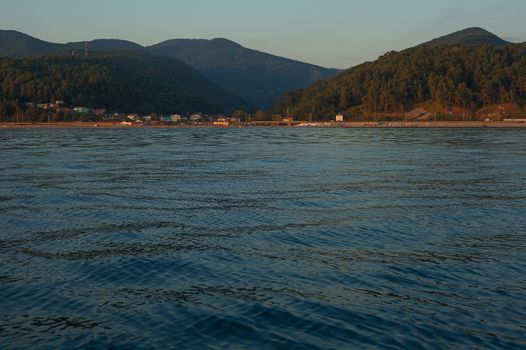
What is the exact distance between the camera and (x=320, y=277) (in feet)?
44.8

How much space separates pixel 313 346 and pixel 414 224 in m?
11.5

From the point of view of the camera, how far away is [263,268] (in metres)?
14.5

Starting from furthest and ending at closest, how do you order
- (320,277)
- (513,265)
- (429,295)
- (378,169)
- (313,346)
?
1. (378,169)
2. (513,265)
3. (320,277)
4. (429,295)
5. (313,346)

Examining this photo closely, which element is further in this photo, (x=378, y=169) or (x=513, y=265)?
(x=378, y=169)

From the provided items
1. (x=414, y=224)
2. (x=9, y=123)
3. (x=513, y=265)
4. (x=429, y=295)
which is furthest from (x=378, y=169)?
(x=9, y=123)

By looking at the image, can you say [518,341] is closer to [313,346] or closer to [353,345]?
[353,345]

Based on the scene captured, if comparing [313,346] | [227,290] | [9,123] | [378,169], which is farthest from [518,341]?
[9,123]

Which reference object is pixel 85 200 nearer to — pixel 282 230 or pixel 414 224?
pixel 282 230

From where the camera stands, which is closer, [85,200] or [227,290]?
[227,290]

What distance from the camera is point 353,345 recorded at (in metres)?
9.95

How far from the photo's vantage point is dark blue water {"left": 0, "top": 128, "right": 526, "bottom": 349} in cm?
1056

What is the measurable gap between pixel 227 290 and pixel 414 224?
989 cm

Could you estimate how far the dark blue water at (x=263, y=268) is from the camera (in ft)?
Result: 34.7

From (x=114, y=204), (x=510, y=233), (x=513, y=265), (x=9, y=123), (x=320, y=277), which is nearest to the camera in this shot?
(x=320, y=277)
